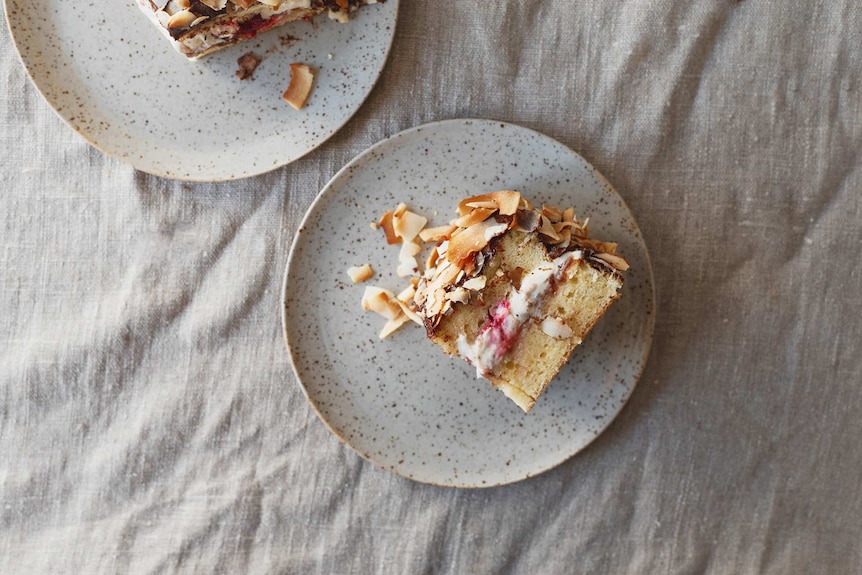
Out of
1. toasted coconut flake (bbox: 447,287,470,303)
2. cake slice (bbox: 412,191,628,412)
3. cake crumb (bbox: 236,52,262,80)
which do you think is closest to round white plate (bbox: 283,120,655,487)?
cake slice (bbox: 412,191,628,412)

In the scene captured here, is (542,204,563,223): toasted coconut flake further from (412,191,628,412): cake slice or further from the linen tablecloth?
the linen tablecloth

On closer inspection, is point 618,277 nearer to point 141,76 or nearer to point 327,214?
point 327,214

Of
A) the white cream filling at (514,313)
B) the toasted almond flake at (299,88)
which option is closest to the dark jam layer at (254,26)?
the toasted almond flake at (299,88)

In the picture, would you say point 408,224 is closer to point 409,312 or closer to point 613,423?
point 409,312

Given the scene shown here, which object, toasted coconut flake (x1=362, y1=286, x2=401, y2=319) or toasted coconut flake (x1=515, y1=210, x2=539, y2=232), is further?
toasted coconut flake (x1=362, y1=286, x2=401, y2=319)

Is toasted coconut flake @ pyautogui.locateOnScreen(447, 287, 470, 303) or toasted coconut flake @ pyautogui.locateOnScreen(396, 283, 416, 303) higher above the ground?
toasted coconut flake @ pyautogui.locateOnScreen(447, 287, 470, 303)

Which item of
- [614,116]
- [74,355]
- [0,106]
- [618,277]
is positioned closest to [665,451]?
[618,277]

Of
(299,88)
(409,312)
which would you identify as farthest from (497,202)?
(299,88)
